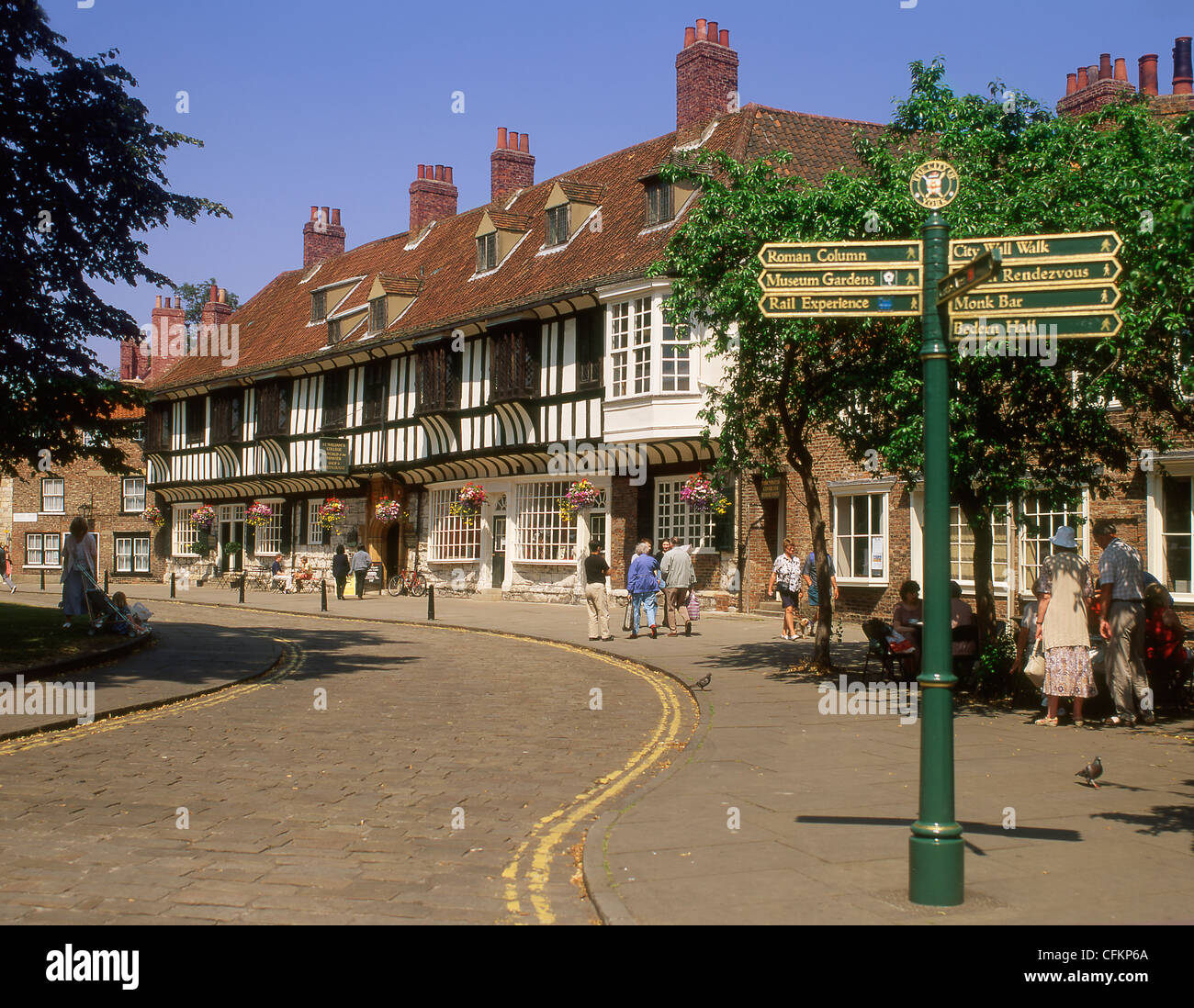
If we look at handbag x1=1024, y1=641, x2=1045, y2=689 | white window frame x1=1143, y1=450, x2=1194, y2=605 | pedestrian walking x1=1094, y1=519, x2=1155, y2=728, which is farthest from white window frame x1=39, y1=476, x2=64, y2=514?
pedestrian walking x1=1094, y1=519, x2=1155, y2=728

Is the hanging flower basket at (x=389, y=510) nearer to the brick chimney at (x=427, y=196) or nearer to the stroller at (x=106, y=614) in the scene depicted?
the brick chimney at (x=427, y=196)

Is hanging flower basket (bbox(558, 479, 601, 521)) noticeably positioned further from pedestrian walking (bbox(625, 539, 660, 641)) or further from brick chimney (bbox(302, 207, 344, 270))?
brick chimney (bbox(302, 207, 344, 270))

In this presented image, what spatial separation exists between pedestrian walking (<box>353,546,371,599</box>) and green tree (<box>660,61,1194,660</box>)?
20187 millimetres

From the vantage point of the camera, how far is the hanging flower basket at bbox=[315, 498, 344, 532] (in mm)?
36719

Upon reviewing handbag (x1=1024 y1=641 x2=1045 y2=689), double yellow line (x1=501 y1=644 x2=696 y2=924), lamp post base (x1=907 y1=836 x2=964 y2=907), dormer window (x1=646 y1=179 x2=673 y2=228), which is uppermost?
dormer window (x1=646 y1=179 x2=673 y2=228)

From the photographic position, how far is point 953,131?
12.6 meters

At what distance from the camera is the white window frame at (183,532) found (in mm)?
46562

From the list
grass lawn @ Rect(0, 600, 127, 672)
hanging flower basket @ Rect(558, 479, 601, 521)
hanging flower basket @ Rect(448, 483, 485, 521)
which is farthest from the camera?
hanging flower basket @ Rect(448, 483, 485, 521)

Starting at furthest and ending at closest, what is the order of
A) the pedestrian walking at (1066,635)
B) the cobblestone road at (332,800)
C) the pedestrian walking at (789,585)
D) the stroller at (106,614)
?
the pedestrian walking at (789,585) → the stroller at (106,614) → the pedestrian walking at (1066,635) → the cobblestone road at (332,800)

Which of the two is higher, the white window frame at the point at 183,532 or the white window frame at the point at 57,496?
→ the white window frame at the point at 57,496

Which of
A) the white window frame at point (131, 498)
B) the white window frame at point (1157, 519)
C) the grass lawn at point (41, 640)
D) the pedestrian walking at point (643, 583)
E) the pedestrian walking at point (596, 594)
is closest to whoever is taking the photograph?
the grass lawn at point (41, 640)

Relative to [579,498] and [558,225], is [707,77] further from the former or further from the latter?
[579,498]

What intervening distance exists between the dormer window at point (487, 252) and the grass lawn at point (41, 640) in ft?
55.8

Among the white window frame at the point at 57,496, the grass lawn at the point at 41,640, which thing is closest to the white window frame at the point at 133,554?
the white window frame at the point at 57,496
